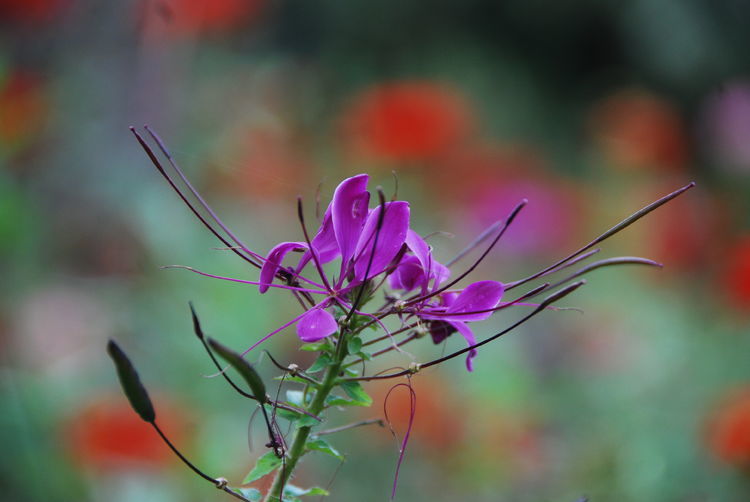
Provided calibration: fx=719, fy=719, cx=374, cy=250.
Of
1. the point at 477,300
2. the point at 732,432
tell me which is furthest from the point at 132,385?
the point at 732,432

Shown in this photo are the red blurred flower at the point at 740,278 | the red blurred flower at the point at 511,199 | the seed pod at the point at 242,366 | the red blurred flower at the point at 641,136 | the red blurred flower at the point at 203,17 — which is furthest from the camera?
the red blurred flower at the point at 641,136

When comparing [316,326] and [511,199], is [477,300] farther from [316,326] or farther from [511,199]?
[511,199]

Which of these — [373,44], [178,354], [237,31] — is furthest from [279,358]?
[373,44]

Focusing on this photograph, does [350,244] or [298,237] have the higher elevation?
[298,237]

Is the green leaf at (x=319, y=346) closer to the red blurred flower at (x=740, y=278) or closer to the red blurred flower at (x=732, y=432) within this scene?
the red blurred flower at (x=732, y=432)

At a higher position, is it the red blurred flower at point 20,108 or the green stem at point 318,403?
the red blurred flower at point 20,108

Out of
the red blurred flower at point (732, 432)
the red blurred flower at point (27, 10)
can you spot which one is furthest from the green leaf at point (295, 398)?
the red blurred flower at point (27, 10)

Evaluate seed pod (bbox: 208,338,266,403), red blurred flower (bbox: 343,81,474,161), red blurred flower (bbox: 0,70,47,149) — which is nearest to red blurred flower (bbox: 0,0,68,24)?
red blurred flower (bbox: 0,70,47,149)
